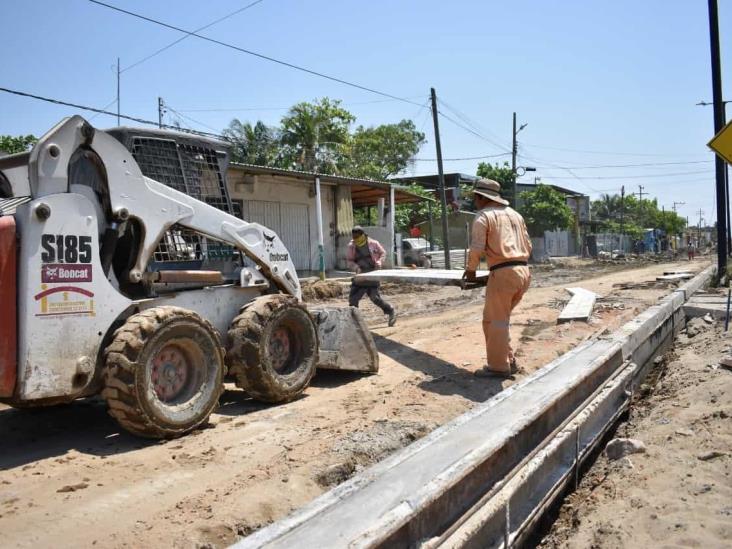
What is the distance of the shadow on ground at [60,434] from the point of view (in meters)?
4.17

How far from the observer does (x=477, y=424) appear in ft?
13.6

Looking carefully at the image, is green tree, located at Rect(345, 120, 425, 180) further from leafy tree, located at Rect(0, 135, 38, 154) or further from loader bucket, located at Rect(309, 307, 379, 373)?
loader bucket, located at Rect(309, 307, 379, 373)

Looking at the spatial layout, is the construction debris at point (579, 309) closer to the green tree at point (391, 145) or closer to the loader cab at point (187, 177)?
the loader cab at point (187, 177)

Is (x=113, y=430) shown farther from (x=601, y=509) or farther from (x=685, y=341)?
(x=685, y=341)

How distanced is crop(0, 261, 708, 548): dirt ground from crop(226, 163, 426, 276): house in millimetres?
11653

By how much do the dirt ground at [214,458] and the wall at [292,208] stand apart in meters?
11.8

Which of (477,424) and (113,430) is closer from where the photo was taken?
(477,424)

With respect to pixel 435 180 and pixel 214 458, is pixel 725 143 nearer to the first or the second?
pixel 214 458

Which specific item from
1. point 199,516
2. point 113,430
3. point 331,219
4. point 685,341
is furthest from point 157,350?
point 331,219

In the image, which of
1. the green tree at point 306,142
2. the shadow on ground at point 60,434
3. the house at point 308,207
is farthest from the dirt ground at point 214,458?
the green tree at point 306,142

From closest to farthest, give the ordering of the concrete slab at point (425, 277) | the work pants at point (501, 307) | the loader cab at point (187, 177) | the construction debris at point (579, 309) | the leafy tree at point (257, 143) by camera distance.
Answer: the loader cab at point (187, 177), the work pants at point (501, 307), the concrete slab at point (425, 277), the construction debris at point (579, 309), the leafy tree at point (257, 143)

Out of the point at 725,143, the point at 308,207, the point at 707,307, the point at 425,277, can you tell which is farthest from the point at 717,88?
the point at 425,277

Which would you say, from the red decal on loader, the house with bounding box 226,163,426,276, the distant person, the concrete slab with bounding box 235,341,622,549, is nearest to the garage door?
the house with bounding box 226,163,426,276

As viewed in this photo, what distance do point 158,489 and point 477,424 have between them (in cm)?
205
